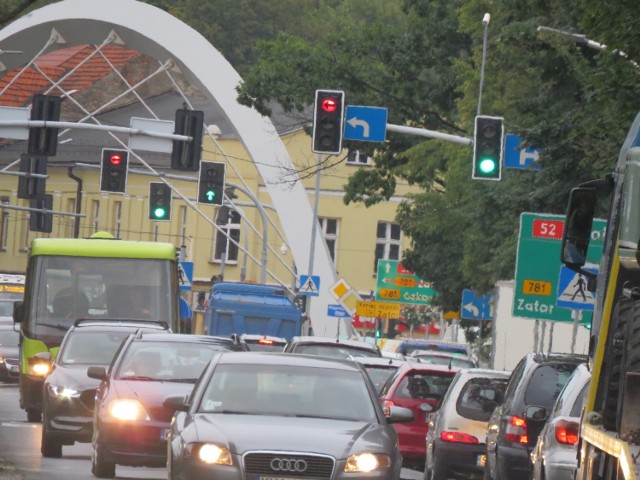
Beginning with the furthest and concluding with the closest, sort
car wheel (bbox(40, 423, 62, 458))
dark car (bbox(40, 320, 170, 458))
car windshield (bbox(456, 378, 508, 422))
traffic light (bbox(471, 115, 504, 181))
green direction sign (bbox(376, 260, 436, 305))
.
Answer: green direction sign (bbox(376, 260, 436, 305))
traffic light (bbox(471, 115, 504, 181))
car wheel (bbox(40, 423, 62, 458))
dark car (bbox(40, 320, 170, 458))
car windshield (bbox(456, 378, 508, 422))

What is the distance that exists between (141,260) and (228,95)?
2990 centimetres

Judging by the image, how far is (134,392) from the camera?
20.4 meters

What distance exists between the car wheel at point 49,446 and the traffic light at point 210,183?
2339 centimetres

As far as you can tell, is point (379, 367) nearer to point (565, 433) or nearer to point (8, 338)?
point (565, 433)

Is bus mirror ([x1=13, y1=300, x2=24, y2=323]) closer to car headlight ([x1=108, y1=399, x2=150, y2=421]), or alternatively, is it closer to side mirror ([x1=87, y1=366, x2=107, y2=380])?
side mirror ([x1=87, y1=366, x2=107, y2=380])

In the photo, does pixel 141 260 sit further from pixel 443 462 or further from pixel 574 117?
pixel 443 462

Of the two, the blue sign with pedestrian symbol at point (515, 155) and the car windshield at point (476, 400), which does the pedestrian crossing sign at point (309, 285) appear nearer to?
the blue sign with pedestrian symbol at point (515, 155)

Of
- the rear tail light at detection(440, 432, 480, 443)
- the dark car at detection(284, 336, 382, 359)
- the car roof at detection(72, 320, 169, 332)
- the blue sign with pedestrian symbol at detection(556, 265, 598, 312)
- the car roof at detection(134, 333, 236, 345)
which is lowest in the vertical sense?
the rear tail light at detection(440, 432, 480, 443)

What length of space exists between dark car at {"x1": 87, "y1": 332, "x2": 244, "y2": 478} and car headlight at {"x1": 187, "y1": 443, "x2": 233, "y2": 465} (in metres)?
4.93

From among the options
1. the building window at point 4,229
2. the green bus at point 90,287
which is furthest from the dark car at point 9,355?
the building window at point 4,229

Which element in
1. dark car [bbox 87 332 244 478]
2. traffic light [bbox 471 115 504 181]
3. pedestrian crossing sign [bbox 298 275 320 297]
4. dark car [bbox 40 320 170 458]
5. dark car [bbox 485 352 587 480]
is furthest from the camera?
pedestrian crossing sign [bbox 298 275 320 297]

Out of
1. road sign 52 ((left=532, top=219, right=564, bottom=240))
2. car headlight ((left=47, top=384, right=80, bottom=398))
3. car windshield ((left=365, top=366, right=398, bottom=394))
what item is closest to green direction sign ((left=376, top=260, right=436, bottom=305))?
road sign 52 ((left=532, top=219, right=564, bottom=240))

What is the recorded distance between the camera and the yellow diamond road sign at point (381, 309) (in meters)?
65.2

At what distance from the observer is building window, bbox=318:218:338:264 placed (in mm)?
100562
